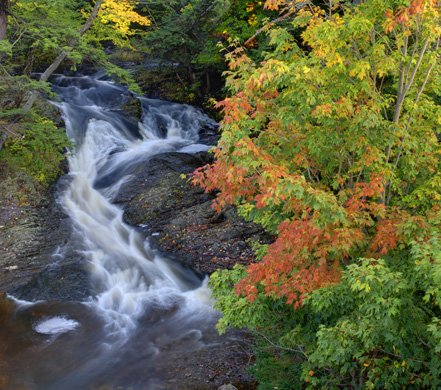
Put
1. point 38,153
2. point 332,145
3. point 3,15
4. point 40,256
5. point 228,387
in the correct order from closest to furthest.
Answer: point 332,145, point 228,387, point 40,256, point 3,15, point 38,153

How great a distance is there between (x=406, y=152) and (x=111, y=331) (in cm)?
697

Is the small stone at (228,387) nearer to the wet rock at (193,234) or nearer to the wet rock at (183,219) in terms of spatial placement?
the wet rock at (193,234)

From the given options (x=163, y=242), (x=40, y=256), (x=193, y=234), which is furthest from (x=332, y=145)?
(x=40, y=256)

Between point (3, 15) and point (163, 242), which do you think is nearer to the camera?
point (163, 242)

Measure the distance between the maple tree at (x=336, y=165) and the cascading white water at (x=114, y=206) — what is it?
180 inches

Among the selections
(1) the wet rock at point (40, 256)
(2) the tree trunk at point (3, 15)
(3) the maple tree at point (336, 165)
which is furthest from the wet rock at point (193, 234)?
(2) the tree trunk at point (3, 15)

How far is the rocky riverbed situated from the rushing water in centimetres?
36

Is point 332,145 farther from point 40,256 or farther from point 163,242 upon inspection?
point 40,256

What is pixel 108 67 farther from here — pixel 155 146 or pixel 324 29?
pixel 324 29

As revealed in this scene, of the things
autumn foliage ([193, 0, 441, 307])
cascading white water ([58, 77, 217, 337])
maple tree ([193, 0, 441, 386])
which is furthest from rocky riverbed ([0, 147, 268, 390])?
autumn foliage ([193, 0, 441, 307])

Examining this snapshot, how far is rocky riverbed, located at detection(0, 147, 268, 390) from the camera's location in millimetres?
8156

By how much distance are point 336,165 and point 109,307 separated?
661 cm

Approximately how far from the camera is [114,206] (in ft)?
49.2

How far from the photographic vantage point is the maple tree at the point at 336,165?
16.8ft
